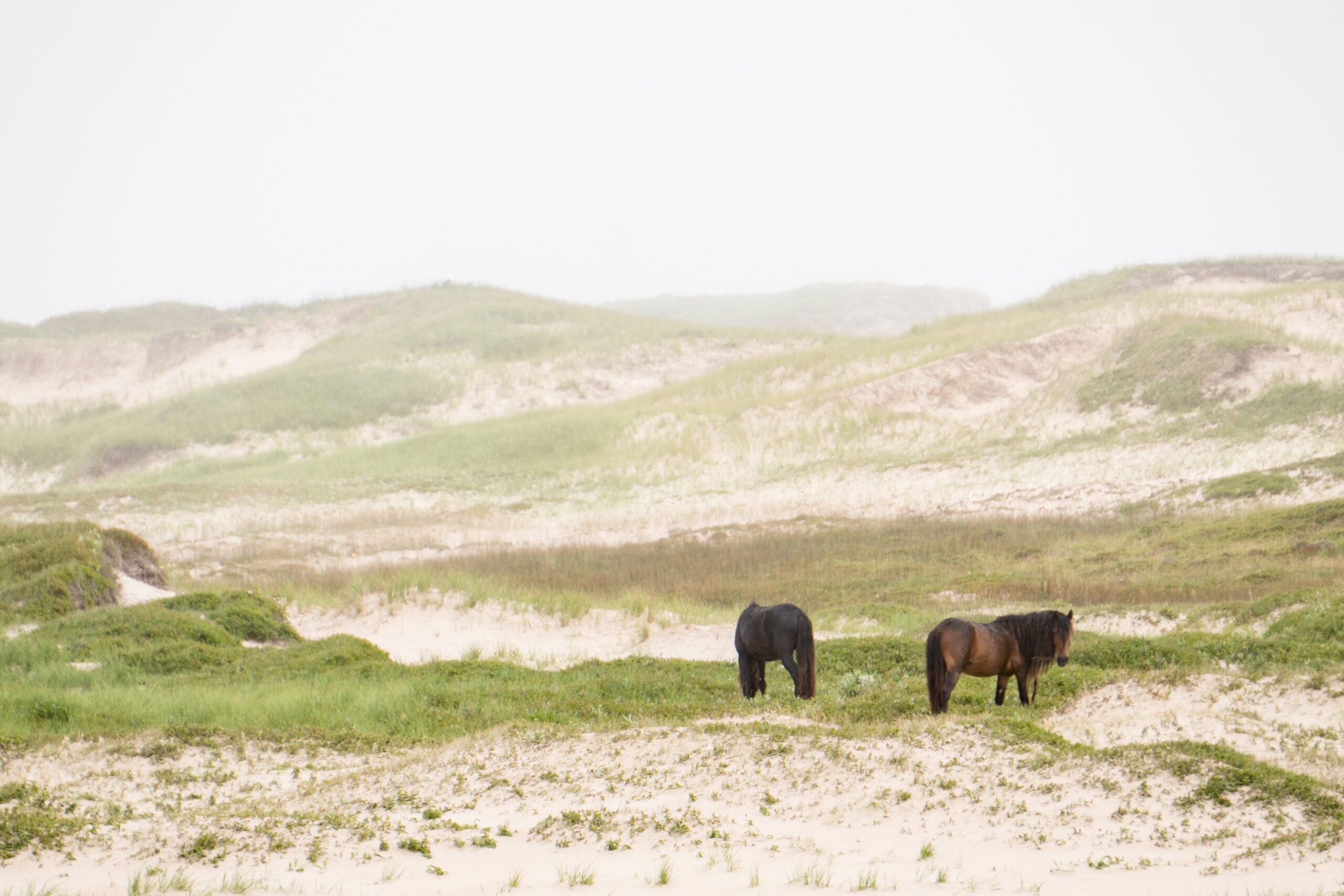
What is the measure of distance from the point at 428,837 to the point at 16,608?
13.2 meters

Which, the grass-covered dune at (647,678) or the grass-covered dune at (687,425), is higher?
the grass-covered dune at (687,425)

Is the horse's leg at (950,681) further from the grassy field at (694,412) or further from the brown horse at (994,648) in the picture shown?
the grassy field at (694,412)

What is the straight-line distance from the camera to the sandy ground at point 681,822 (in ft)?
20.5

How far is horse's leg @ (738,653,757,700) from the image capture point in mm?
11734

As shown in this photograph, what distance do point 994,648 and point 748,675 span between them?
3.17 metres

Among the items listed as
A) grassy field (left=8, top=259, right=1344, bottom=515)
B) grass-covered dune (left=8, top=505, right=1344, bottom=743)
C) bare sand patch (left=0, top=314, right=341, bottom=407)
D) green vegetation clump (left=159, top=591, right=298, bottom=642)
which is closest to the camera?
grass-covered dune (left=8, top=505, right=1344, bottom=743)

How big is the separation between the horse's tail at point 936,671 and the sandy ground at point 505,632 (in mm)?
7227

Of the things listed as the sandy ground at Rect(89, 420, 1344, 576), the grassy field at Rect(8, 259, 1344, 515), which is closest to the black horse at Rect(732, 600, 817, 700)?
the sandy ground at Rect(89, 420, 1344, 576)

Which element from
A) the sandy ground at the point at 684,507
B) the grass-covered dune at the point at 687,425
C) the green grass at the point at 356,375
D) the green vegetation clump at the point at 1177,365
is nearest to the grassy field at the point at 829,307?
the green grass at the point at 356,375

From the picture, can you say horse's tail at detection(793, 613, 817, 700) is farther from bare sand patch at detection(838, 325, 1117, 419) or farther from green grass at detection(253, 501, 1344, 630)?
bare sand patch at detection(838, 325, 1117, 419)

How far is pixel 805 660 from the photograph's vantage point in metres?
11.0

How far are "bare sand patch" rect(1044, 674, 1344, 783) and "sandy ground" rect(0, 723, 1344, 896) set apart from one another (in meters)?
1.66

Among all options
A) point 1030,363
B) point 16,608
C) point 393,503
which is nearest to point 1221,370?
point 1030,363

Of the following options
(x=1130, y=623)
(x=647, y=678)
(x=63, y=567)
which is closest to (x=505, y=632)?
(x=647, y=678)
